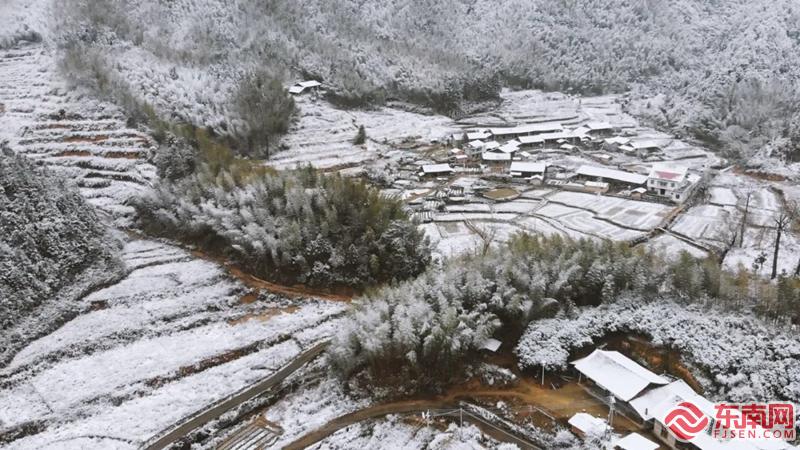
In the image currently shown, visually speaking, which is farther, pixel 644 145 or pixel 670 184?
pixel 644 145

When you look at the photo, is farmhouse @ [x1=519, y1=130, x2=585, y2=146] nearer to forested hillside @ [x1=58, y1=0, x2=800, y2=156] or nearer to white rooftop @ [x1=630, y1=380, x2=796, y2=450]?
forested hillside @ [x1=58, y1=0, x2=800, y2=156]

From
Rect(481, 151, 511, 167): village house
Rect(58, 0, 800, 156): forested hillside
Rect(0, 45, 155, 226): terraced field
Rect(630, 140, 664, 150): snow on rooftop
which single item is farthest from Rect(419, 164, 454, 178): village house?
Rect(0, 45, 155, 226): terraced field

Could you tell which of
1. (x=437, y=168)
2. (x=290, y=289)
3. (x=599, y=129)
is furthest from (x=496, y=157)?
(x=290, y=289)

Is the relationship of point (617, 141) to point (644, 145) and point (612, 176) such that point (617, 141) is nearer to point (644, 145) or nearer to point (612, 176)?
point (644, 145)

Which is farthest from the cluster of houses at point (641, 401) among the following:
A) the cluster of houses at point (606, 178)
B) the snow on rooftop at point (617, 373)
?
the cluster of houses at point (606, 178)

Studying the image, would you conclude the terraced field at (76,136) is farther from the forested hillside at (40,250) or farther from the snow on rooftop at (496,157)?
the snow on rooftop at (496,157)
